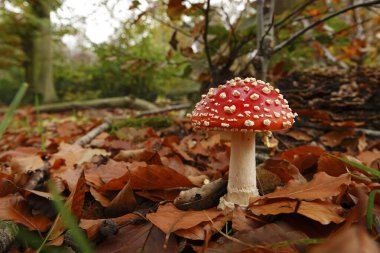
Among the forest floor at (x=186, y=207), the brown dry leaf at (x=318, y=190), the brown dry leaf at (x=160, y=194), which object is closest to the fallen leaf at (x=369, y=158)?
the forest floor at (x=186, y=207)

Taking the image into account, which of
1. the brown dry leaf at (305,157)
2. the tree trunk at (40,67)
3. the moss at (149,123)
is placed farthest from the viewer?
the tree trunk at (40,67)

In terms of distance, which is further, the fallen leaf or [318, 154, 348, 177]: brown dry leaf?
the fallen leaf

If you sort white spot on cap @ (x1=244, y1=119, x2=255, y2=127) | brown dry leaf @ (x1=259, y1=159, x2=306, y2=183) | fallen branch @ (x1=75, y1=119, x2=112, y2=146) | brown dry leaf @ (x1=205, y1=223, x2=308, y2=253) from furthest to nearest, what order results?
fallen branch @ (x1=75, y1=119, x2=112, y2=146) → brown dry leaf @ (x1=259, y1=159, x2=306, y2=183) → white spot on cap @ (x1=244, y1=119, x2=255, y2=127) → brown dry leaf @ (x1=205, y1=223, x2=308, y2=253)

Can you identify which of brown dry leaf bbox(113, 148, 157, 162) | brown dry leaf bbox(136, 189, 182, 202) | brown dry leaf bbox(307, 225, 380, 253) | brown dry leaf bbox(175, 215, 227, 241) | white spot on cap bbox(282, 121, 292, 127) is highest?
white spot on cap bbox(282, 121, 292, 127)

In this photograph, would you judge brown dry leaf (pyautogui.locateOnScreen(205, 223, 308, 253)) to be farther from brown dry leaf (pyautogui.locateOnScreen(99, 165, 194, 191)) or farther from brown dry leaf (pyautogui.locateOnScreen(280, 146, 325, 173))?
brown dry leaf (pyautogui.locateOnScreen(280, 146, 325, 173))

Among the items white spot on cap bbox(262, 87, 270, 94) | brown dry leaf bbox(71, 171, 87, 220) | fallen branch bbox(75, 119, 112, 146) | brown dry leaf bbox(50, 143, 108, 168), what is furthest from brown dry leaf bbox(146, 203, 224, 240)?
fallen branch bbox(75, 119, 112, 146)

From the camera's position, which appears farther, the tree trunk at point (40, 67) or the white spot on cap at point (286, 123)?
the tree trunk at point (40, 67)

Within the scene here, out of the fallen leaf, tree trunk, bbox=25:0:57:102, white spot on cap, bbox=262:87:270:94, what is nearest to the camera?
white spot on cap, bbox=262:87:270:94

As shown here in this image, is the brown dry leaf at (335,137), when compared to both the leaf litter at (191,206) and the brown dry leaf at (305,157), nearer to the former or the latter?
the leaf litter at (191,206)
